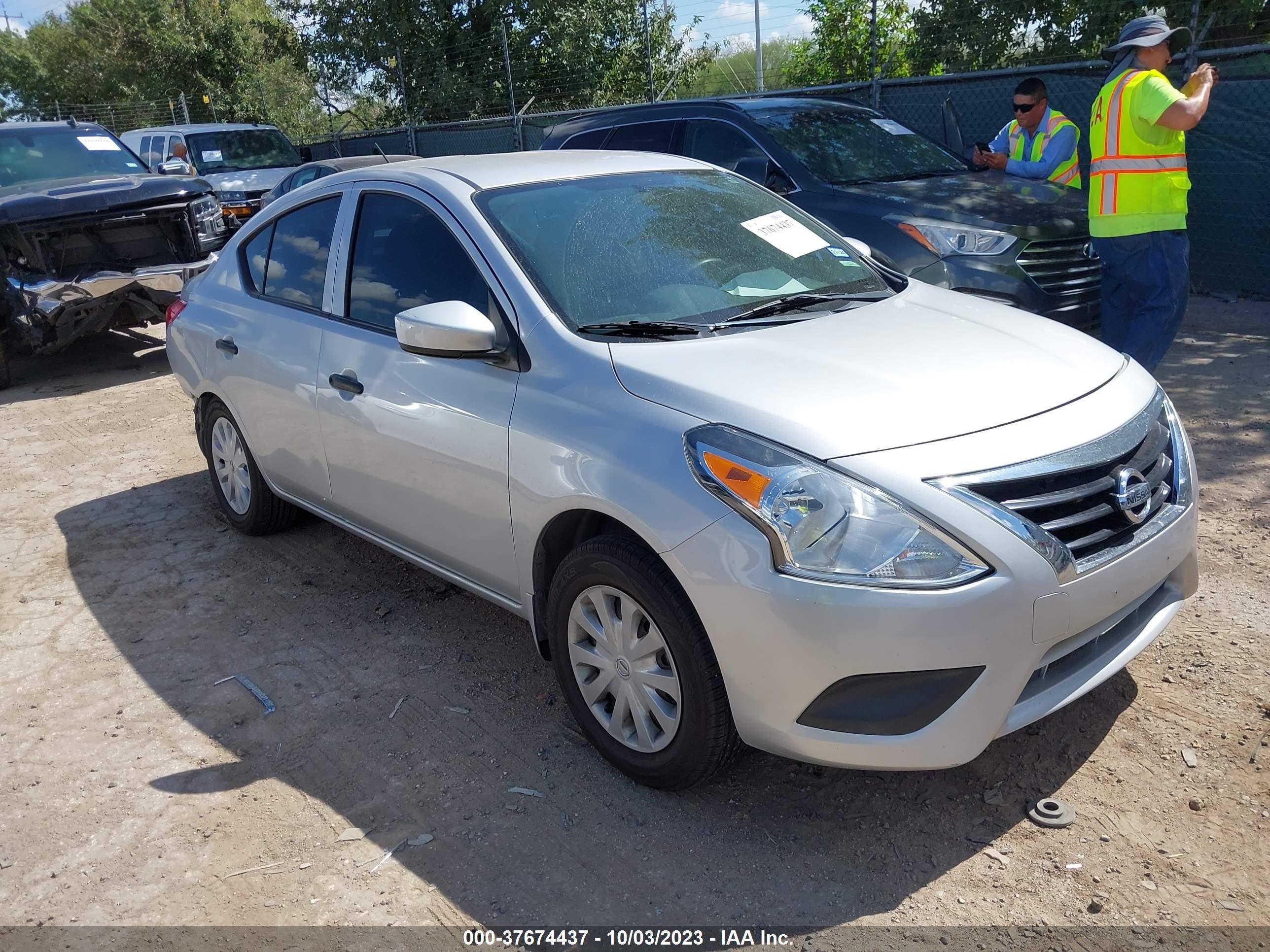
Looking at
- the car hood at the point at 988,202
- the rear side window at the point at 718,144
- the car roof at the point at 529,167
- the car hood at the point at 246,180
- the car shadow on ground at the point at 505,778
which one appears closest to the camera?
the car shadow on ground at the point at 505,778

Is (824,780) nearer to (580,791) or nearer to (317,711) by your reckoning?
(580,791)

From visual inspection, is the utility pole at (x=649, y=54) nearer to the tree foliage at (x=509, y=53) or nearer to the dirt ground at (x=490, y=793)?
the tree foliage at (x=509, y=53)

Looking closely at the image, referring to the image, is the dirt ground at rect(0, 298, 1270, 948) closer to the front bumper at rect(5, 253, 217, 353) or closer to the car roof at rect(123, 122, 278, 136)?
the front bumper at rect(5, 253, 217, 353)

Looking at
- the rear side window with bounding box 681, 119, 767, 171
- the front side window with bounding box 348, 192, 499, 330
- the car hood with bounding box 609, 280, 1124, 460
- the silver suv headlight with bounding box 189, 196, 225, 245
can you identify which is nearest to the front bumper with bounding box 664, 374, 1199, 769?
the car hood with bounding box 609, 280, 1124, 460

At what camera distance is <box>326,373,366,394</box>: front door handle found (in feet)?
13.3

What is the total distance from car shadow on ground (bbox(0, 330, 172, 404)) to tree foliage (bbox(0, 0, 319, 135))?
17101 millimetres

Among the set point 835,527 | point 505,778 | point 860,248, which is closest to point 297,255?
point 860,248

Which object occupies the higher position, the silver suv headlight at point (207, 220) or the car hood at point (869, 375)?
the silver suv headlight at point (207, 220)

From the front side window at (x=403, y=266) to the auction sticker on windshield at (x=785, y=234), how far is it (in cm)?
109

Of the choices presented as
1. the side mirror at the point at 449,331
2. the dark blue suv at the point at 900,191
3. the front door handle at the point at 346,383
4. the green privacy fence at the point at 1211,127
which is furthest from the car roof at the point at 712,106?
the side mirror at the point at 449,331

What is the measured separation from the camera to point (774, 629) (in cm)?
266

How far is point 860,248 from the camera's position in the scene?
433 centimetres

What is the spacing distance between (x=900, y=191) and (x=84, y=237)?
22.1ft

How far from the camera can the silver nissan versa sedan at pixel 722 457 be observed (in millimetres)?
2639
